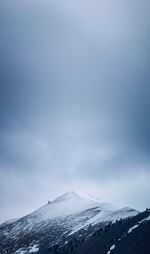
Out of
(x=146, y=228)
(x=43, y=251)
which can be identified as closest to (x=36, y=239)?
(x=43, y=251)

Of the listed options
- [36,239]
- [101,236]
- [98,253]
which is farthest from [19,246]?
[98,253]

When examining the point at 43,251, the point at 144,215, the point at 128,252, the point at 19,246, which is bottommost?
the point at 128,252

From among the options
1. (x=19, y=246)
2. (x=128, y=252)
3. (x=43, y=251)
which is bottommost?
(x=128, y=252)

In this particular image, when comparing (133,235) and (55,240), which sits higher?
(55,240)

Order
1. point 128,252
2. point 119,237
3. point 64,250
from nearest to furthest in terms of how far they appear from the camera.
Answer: point 128,252 < point 119,237 < point 64,250

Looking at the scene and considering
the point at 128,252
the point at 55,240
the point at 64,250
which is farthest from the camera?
the point at 55,240

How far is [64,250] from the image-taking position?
137750 millimetres

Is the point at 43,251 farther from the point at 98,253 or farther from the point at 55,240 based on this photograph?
the point at 98,253

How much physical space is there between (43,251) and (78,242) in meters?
30.0

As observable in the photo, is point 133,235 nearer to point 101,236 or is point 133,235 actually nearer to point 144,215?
point 144,215

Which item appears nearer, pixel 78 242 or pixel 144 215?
pixel 144 215

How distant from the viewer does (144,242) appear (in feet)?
288

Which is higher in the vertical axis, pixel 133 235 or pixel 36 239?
pixel 36 239

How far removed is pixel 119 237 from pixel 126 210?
234 ft
